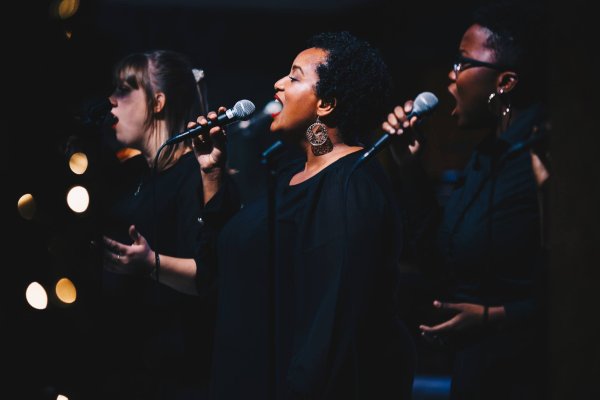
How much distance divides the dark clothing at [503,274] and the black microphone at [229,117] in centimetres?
66

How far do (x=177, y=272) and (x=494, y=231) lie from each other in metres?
0.98

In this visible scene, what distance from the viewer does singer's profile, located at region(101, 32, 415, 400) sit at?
1.86 m

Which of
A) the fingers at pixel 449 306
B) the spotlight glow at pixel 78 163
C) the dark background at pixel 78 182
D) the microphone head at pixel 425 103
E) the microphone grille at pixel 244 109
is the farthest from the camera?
the microphone grille at pixel 244 109

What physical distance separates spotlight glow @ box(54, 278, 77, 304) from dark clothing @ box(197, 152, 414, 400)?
1.39ft

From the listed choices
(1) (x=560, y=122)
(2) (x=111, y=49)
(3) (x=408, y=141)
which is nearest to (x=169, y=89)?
(2) (x=111, y=49)

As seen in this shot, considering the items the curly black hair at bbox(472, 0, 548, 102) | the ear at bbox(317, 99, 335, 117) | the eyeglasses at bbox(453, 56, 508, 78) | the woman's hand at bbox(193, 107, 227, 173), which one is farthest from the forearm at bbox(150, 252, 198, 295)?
the curly black hair at bbox(472, 0, 548, 102)

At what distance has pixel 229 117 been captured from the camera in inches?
84.8

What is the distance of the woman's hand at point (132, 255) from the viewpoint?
90.9 inches

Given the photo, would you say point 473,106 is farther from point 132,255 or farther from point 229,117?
point 132,255

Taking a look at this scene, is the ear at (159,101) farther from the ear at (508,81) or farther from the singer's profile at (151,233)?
the ear at (508,81)

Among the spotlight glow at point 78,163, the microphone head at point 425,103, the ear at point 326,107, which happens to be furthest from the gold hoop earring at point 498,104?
the spotlight glow at point 78,163

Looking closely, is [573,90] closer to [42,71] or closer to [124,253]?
[42,71]

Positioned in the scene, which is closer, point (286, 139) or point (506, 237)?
point (506, 237)

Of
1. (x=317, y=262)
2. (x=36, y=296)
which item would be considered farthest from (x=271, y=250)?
(x=36, y=296)
